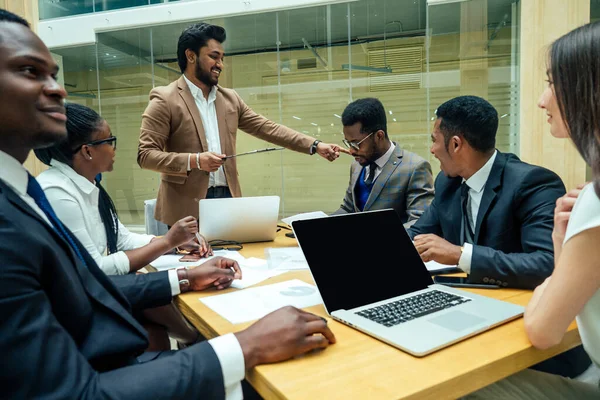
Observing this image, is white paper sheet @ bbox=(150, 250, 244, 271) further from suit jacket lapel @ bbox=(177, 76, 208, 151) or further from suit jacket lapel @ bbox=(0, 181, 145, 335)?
suit jacket lapel @ bbox=(177, 76, 208, 151)

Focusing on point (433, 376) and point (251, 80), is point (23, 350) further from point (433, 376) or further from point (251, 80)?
point (251, 80)

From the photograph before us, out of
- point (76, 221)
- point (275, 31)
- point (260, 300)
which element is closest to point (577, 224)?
point (260, 300)

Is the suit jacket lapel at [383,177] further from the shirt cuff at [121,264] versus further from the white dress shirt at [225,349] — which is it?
the white dress shirt at [225,349]

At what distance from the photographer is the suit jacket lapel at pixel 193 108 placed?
2.37 meters

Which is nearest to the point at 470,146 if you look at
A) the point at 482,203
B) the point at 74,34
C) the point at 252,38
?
the point at 482,203

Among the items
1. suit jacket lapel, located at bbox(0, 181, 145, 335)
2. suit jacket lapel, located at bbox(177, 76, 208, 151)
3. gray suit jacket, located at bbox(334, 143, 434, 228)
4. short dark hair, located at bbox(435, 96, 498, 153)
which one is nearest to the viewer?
suit jacket lapel, located at bbox(0, 181, 145, 335)

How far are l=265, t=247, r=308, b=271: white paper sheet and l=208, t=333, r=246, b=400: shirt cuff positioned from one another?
627 mm

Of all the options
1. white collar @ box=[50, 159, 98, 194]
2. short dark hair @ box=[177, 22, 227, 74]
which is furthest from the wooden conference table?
short dark hair @ box=[177, 22, 227, 74]

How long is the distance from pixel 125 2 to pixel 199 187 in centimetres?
453

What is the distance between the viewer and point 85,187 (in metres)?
1.51

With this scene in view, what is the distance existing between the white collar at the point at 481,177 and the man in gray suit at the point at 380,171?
548 mm

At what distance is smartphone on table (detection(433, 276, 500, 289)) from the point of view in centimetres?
111

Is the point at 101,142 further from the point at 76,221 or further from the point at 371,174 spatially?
the point at 371,174

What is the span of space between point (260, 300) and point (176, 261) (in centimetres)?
61
